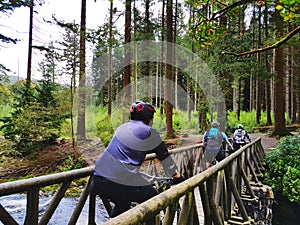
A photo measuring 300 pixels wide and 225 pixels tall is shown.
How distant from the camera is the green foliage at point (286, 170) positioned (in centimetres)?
934

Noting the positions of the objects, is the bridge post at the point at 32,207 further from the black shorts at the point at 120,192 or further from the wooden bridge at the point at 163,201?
the black shorts at the point at 120,192

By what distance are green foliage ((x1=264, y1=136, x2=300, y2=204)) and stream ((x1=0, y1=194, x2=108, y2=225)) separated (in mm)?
5940

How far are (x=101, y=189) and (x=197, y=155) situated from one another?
6.35 m

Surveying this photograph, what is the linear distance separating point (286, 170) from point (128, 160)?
8.63m

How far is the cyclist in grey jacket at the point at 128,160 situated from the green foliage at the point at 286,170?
7.87 m

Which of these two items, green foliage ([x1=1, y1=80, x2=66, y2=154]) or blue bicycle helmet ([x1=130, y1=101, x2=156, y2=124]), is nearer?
blue bicycle helmet ([x1=130, y1=101, x2=156, y2=124])

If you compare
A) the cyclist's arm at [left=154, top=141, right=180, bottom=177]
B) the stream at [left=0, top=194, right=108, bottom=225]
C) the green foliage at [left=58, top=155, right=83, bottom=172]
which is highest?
the cyclist's arm at [left=154, top=141, right=180, bottom=177]

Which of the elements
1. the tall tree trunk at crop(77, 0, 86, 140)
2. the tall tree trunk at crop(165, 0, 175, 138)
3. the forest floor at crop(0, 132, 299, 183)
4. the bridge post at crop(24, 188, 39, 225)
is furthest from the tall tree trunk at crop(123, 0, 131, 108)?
the bridge post at crop(24, 188, 39, 225)

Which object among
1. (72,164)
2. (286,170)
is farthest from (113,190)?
(72,164)

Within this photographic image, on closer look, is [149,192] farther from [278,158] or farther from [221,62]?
[221,62]

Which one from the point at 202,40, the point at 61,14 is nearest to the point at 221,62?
the point at 61,14

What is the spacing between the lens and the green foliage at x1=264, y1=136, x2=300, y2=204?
9336mm

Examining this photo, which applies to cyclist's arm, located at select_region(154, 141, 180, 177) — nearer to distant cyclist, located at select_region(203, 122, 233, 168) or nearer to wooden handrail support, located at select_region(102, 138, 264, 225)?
wooden handrail support, located at select_region(102, 138, 264, 225)

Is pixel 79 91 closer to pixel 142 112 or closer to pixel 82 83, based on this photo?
pixel 82 83
